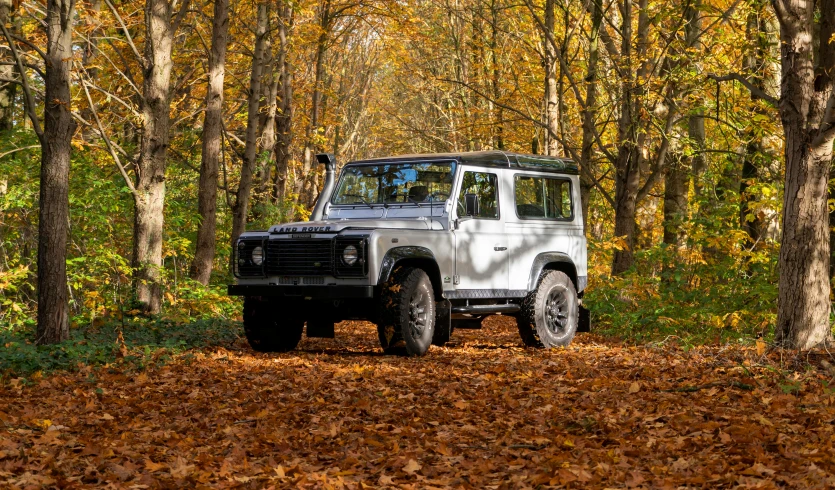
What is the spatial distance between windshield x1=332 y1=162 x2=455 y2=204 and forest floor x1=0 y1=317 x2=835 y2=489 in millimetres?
2069

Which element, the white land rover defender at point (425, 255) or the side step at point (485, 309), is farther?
the side step at point (485, 309)

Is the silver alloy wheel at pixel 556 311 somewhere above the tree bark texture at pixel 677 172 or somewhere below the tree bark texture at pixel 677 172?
below

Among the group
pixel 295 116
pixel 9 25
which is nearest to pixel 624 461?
pixel 9 25

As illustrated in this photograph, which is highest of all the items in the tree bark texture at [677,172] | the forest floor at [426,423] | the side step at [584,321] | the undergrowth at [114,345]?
the tree bark texture at [677,172]

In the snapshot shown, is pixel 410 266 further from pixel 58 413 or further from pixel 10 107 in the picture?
pixel 10 107

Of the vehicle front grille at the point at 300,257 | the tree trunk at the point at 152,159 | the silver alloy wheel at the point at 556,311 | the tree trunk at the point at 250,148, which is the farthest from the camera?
the tree trunk at the point at 250,148

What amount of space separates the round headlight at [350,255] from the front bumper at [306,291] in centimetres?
29

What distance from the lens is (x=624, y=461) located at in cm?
586

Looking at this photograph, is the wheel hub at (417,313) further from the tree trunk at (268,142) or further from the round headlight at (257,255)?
the tree trunk at (268,142)

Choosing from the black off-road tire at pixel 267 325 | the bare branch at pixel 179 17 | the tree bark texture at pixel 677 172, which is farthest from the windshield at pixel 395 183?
the tree bark texture at pixel 677 172

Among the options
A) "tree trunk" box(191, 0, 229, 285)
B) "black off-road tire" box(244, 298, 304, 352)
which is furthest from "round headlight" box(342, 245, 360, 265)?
"tree trunk" box(191, 0, 229, 285)

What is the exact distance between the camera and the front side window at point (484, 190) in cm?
1184

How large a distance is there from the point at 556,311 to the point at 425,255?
9.01 ft

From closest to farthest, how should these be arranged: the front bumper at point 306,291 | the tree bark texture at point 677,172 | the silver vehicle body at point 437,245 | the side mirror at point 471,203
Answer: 1. the front bumper at point 306,291
2. the silver vehicle body at point 437,245
3. the side mirror at point 471,203
4. the tree bark texture at point 677,172
